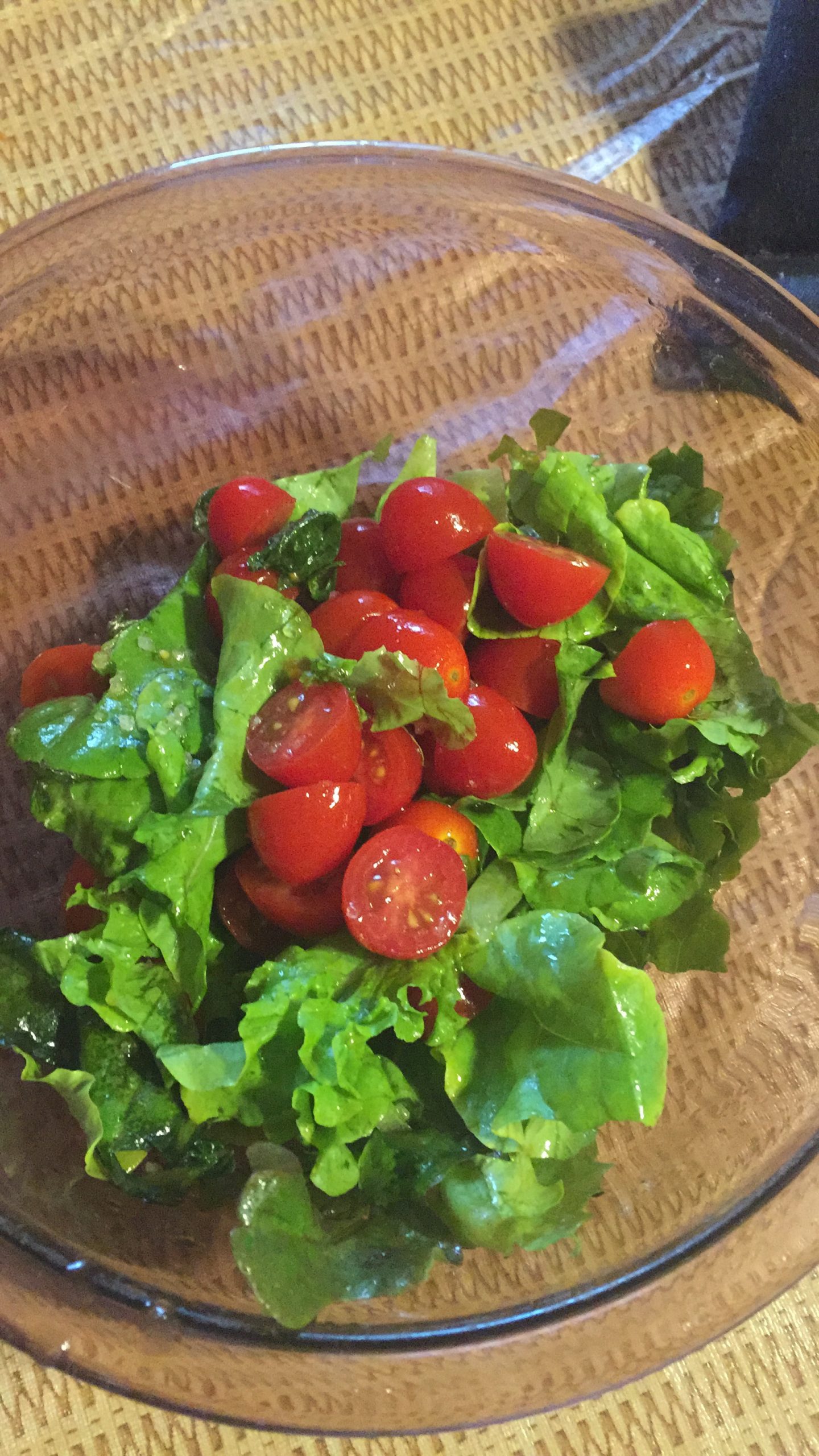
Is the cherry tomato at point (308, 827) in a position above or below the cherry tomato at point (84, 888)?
above

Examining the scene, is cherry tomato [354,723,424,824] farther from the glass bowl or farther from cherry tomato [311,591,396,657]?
the glass bowl

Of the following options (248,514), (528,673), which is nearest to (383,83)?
(248,514)

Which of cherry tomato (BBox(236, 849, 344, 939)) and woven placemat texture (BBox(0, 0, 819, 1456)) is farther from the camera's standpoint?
woven placemat texture (BBox(0, 0, 819, 1456))

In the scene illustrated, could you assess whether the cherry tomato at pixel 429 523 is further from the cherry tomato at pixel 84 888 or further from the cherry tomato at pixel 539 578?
the cherry tomato at pixel 84 888

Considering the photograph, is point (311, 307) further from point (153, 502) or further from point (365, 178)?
point (153, 502)

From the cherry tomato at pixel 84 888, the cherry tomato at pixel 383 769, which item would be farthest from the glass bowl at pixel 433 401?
the cherry tomato at pixel 383 769

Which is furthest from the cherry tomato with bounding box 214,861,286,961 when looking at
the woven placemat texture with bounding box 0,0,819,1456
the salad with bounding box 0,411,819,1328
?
the woven placemat texture with bounding box 0,0,819,1456

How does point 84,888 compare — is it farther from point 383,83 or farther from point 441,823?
point 383,83
